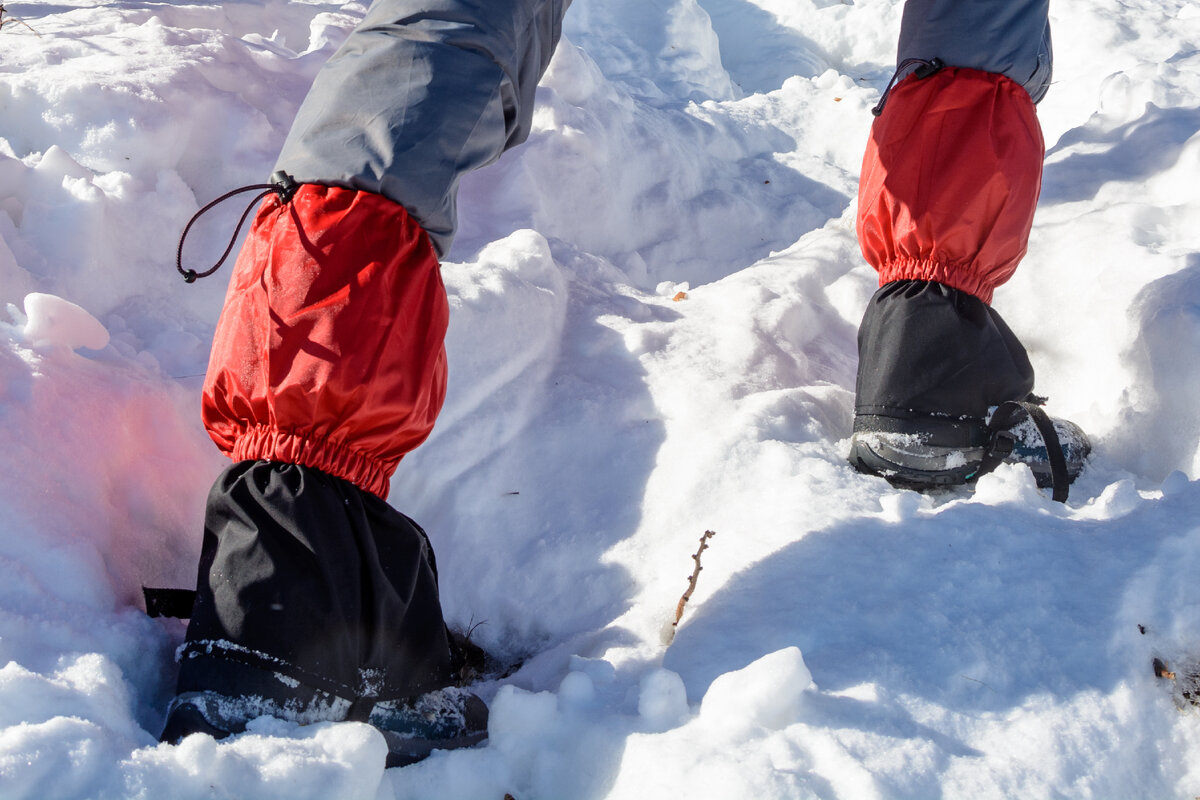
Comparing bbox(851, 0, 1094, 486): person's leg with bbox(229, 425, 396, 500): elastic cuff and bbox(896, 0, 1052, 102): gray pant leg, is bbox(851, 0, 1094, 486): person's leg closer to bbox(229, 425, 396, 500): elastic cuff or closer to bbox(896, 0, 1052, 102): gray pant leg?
bbox(896, 0, 1052, 102): gray pant leg

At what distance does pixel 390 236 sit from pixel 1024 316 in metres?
1.43

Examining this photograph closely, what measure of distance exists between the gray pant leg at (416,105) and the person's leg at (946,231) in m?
0.78

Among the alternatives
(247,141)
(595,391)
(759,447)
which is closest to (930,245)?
(759,447)

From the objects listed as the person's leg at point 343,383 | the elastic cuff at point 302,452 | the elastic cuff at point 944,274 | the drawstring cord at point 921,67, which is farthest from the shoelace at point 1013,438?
the elastic cuff at point 302,452

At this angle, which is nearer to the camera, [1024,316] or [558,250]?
[1024,316]

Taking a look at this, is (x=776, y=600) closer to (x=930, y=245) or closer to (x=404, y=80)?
(x=930, y=245)

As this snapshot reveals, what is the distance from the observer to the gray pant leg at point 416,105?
4.17 feet

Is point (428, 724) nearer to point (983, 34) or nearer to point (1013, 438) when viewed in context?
point (1013, 438)

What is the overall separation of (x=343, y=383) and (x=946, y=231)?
1109 mm

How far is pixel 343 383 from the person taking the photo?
46.7 inches

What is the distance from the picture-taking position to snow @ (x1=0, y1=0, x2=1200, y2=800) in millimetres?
1063

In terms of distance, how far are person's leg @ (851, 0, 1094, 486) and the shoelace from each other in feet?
0.05

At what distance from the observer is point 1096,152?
2.46 meters

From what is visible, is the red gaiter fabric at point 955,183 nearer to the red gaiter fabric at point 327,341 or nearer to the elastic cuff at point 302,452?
the red gaiter fabric at point 327,341
